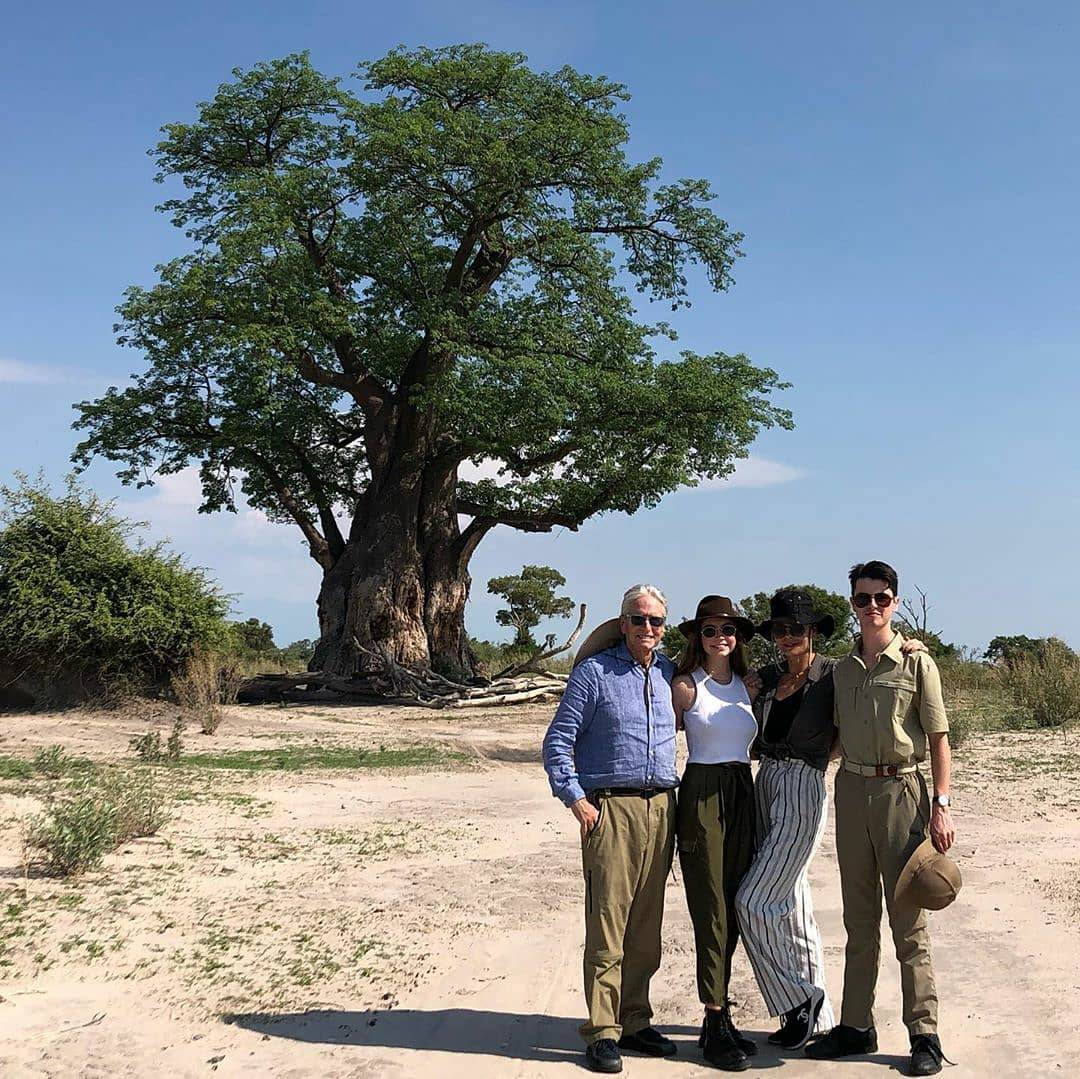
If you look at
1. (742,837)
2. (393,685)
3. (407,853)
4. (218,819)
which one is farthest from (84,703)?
(742,837)

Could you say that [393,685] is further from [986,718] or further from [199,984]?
[199,984]

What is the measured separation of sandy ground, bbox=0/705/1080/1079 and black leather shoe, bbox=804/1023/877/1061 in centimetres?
7

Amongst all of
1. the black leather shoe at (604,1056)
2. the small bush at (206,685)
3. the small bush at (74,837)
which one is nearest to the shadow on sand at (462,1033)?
the black leather shoe at (604,1056)

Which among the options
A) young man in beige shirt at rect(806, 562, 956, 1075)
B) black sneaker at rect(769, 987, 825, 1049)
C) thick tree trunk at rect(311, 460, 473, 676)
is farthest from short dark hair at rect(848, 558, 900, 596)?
thick tree trunk at rect(311, 460, 473, 676)

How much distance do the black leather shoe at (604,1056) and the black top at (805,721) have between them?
4.24ft

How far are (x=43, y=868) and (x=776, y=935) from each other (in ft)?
15.2

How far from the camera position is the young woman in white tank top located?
188 inches

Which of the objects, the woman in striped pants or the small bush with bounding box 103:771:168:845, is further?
the small bush with bounding box 103:771:168:845

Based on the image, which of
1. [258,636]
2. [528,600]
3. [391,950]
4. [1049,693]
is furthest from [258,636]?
[391,950]

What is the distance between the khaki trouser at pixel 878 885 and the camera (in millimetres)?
4723

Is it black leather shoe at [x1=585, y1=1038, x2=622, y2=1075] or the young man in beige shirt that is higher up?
the young man in beige shirt

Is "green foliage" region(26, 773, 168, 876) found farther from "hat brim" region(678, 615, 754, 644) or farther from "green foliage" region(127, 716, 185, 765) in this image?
"hat brim" region(678, 615, 754, 644)

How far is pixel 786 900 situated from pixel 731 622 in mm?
1124

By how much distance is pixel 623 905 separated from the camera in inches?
188
